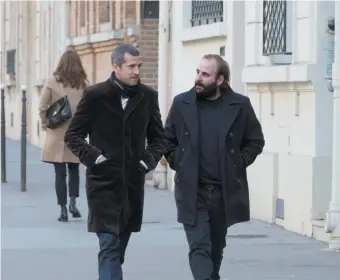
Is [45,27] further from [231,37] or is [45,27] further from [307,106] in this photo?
[307,106]

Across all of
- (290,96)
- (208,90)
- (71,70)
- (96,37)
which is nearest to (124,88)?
(208,90)

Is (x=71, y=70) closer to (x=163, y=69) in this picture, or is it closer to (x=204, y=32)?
(x=204, y=32)

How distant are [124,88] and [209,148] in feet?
2.33

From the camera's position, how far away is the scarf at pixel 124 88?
8383 millimetres

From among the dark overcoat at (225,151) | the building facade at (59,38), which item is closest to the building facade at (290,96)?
the dark overcoat at (225,151)

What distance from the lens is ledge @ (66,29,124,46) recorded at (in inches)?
822

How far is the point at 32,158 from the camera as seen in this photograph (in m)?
26.3

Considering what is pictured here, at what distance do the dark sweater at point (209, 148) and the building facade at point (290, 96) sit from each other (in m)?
3.40

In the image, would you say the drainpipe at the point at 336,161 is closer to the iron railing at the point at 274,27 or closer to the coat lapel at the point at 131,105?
the iron railing at the point at 274,27

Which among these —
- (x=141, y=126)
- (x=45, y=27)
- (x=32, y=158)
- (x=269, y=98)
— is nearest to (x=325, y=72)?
(x=269, y=98)

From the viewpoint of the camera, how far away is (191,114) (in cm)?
816

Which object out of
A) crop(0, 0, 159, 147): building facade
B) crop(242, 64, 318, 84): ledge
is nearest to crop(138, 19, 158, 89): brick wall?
crop(0, 0, 159, 147): building facade

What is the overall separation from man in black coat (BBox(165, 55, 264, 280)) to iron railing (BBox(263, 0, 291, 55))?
5.37 meters

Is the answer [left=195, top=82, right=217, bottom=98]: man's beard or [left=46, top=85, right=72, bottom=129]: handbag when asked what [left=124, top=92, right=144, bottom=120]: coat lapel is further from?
[left=46, top=85, right=72, bottom=129]: handbag
